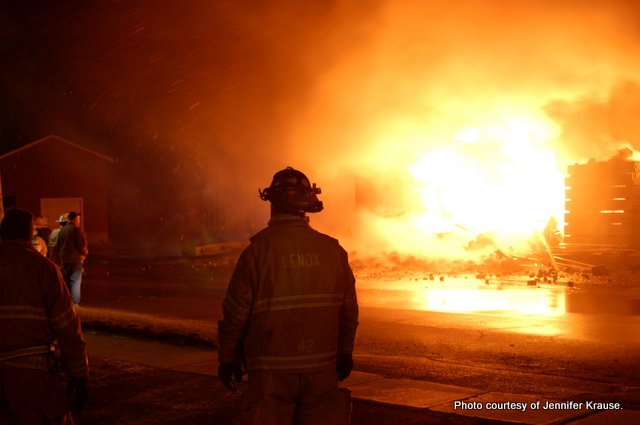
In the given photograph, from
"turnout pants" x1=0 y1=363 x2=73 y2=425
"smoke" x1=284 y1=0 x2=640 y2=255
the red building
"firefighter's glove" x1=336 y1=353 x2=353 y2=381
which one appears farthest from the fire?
the red building

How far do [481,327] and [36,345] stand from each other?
703 cm

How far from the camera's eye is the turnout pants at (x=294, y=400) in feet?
12.4

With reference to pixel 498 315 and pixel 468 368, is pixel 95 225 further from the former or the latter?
pixel 468 368

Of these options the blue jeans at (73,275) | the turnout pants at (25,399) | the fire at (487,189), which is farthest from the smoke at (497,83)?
the turnout pants at (25,399)

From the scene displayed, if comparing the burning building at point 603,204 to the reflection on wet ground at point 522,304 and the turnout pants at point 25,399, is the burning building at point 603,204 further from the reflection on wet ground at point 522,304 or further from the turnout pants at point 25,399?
the turnout pants at point 25,399

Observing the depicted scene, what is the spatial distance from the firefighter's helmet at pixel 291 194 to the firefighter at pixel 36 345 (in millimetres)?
1303

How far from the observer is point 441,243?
64.0ft

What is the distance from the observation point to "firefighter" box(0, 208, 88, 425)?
13.6 feet

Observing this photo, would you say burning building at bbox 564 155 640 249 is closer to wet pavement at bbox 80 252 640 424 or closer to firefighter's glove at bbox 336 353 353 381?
wet pavement at bbox 80 252 640 424

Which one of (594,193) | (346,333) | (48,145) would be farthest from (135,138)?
(346,333)

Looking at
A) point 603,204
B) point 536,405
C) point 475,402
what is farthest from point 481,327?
point 603,204

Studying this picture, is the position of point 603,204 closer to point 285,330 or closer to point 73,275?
point 73,275

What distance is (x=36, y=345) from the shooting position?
4191 mm

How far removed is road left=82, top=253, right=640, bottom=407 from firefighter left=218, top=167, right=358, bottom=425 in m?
3.24
